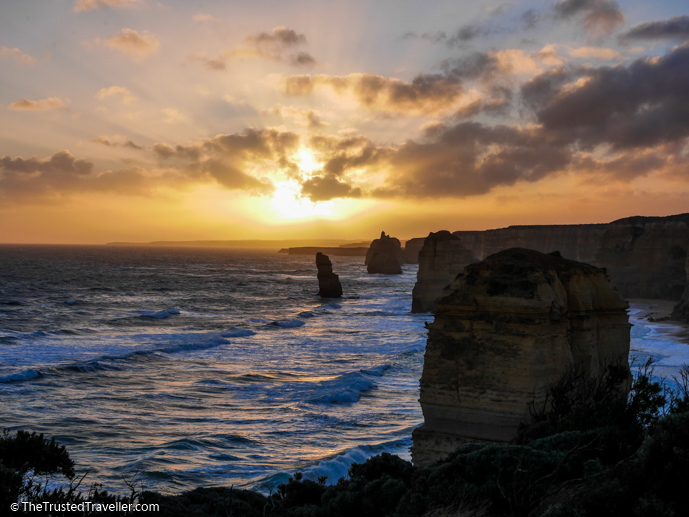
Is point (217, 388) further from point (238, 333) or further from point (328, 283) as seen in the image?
point (328, 283)

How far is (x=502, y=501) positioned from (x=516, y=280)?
586 centimetres

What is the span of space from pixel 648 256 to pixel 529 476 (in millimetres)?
60988

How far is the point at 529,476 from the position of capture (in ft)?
26.1

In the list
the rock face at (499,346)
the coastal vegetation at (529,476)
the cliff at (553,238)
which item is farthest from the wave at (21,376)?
the cliff at (553,238)

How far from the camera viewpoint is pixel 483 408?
1241 cm

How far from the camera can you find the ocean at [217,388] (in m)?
17.0

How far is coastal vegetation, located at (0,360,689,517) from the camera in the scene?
6.59 m

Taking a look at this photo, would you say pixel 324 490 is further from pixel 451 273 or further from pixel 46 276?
pixel 46 276

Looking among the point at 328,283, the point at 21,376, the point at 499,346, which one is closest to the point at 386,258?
the point at 328,283

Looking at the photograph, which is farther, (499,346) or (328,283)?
(328,283)

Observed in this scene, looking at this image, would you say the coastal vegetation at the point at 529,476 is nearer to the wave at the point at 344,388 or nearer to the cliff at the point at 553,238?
the wave at the point at 344,388

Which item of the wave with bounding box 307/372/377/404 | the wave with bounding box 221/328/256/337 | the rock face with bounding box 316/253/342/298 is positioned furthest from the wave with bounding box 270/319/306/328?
the rock face with bounding box 316/253/342/298

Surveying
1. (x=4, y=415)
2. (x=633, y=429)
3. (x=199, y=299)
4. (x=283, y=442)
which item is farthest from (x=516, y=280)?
(x=199, y=299)

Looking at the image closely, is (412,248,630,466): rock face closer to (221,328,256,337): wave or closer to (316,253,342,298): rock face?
(221,328,256,337): wave
